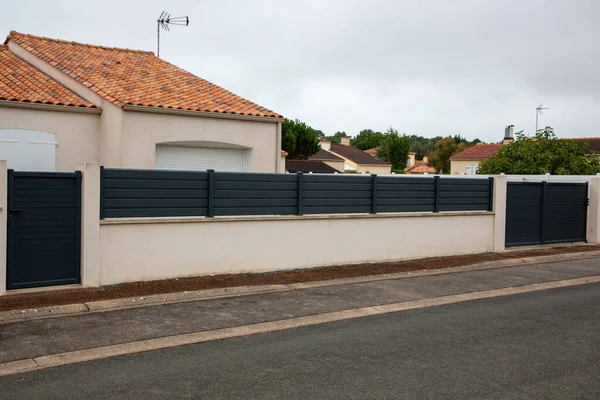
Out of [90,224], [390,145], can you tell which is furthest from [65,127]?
[390,145]

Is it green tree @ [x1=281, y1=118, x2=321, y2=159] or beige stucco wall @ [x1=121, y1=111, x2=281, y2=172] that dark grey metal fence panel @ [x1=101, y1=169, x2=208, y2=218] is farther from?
green tree @ [x1=281, y1=118, x2=321, y2=159]

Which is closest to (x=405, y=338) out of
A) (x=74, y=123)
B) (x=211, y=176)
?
(x=211, y=176)

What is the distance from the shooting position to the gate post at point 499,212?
15250 millimetres

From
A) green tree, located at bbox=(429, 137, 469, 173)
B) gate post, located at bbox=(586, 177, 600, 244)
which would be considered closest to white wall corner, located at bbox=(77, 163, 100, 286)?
gate post, located at bbox=(586, 177, 600, 244)

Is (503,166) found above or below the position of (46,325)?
above

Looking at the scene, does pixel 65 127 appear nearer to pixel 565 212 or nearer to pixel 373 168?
pixel 565 212

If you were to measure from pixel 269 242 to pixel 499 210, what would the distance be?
22.5 ft

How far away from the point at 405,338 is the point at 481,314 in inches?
76.9

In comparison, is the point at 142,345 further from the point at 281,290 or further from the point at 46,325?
the point at 281,290

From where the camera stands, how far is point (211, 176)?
11.2 metres

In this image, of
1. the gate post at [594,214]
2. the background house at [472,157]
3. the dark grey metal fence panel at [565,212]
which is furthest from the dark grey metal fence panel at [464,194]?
the background house at [472,157]

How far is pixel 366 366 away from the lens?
20.2ft

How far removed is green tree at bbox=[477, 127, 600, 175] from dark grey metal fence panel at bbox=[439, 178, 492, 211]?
976 centimetres

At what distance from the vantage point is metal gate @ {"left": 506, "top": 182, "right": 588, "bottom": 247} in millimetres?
15906
